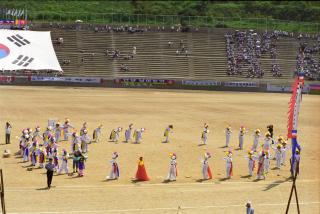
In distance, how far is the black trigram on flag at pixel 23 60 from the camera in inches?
2344

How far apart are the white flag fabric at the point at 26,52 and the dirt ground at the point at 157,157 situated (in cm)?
240

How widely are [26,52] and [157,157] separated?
32.8 m

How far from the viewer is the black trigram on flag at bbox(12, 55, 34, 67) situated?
5953cm

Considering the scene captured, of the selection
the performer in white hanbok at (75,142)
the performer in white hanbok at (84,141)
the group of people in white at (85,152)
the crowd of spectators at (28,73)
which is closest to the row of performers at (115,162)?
the group of people in white at (85,152)

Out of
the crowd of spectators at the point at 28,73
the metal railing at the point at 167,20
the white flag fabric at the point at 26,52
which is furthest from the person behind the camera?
the metal railing at the point at 167,20

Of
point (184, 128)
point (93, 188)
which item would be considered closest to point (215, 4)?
point (184, 128)

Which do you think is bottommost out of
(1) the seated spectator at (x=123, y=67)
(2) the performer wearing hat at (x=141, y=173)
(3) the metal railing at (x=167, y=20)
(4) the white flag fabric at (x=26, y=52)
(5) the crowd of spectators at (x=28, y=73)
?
(2) the performer wearing hat at (x=141, y=173)

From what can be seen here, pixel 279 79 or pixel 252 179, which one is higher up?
pixel 279 79

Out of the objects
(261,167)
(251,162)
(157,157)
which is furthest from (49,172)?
(261,167)

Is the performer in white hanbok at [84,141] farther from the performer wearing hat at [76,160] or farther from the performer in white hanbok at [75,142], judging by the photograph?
the performer wearing hat at [76,160]

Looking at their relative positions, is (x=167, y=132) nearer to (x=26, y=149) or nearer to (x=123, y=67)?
(x=26, y=149)

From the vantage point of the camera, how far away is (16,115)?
44.0 metres

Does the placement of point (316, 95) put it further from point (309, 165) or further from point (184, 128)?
point (309, 165)

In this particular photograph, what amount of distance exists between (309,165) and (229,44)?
48727mm
